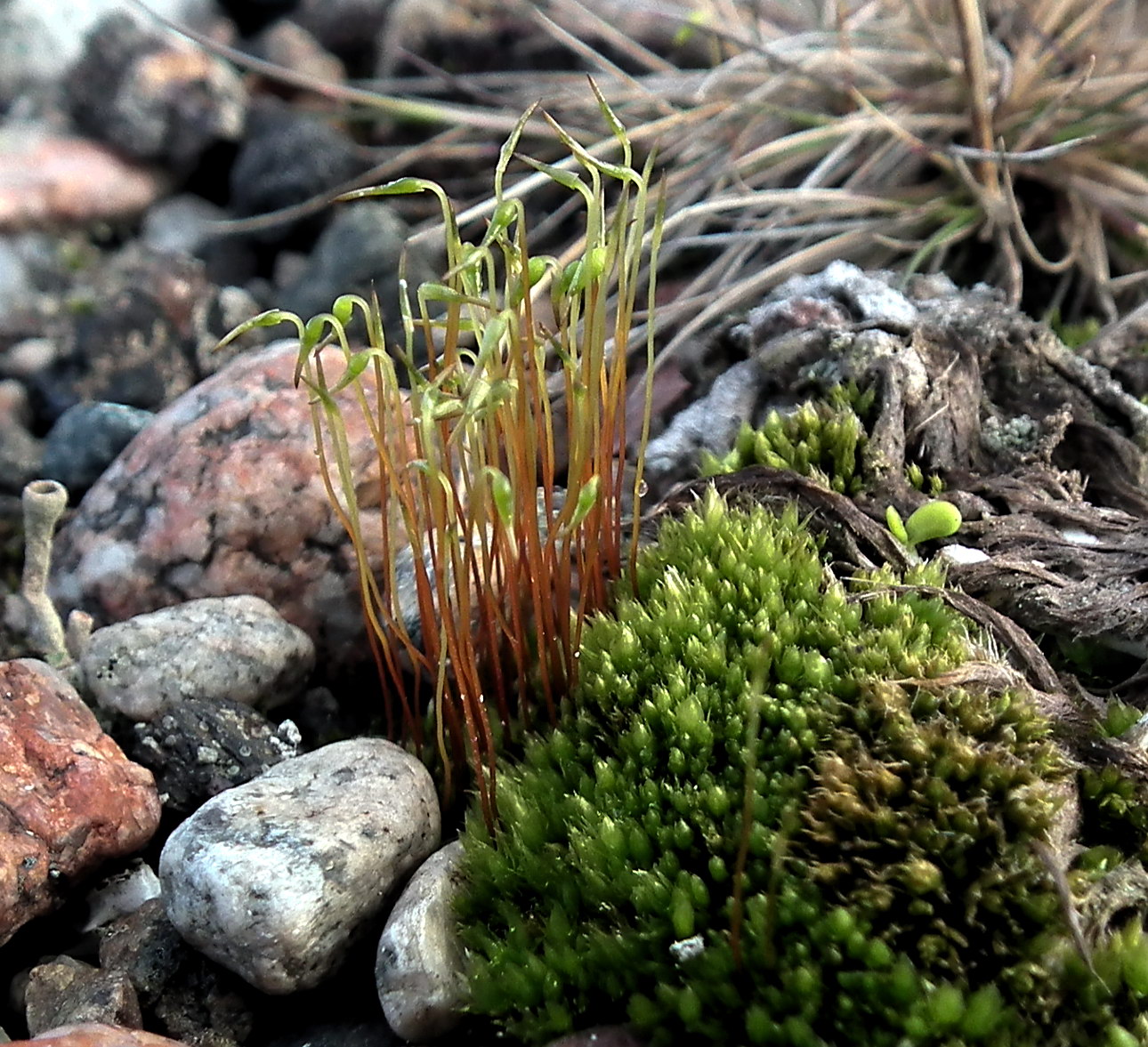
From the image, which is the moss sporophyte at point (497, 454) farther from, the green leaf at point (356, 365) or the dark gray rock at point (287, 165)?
the dark gray rock at point (287, 165)

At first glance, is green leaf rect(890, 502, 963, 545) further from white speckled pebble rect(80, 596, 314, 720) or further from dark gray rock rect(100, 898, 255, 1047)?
dark gray rock rect(100, 898, 255, 1047)

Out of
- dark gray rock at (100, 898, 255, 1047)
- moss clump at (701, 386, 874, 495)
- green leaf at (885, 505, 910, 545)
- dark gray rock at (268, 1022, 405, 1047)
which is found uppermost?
moss clump at (701, 386, 874, 495)

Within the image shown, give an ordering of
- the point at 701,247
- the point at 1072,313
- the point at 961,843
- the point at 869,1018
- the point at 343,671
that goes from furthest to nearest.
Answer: the point at 701,247
the point at 1072,313
the point at 343,671
the point at 961,843
the point at 869,1018

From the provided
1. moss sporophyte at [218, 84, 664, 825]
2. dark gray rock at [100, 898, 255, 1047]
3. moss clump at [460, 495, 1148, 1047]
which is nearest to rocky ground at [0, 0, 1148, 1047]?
dark gray rock at [100, 898, 255, 1047]

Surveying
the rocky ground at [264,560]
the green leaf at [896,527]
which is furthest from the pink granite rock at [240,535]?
the green leaf at [896,527]

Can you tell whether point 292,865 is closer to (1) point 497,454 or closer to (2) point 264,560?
(1) point 497,454

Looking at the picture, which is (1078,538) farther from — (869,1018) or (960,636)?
(869,1018)

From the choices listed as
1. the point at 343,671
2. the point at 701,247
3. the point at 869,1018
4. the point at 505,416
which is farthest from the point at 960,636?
the point at 701,247
